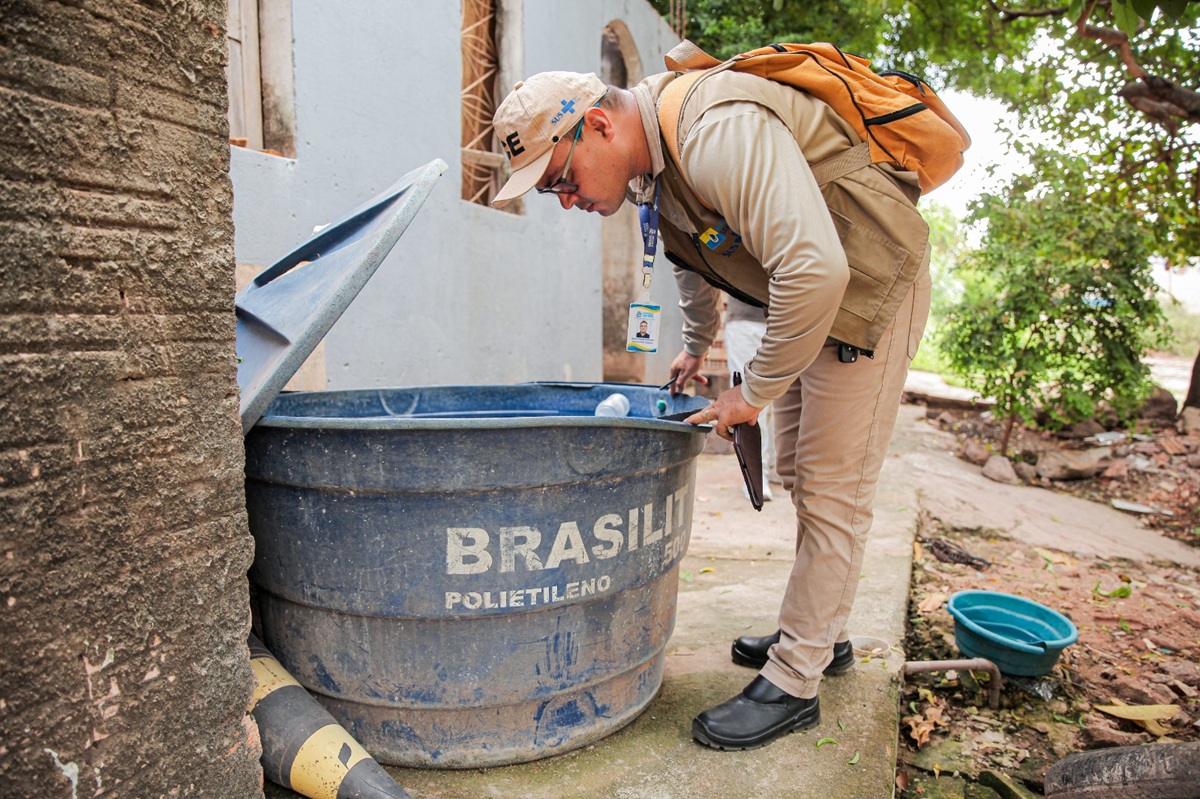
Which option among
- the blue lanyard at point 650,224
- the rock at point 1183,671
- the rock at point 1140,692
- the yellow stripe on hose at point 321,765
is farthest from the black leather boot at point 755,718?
the rock at point 1183,671

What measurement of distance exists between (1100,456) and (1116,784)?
675 centimetres

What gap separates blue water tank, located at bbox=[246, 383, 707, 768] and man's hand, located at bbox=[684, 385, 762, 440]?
0.29 feet

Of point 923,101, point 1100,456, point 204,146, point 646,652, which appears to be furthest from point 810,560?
point 1100,456

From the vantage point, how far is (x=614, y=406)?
2.72 m

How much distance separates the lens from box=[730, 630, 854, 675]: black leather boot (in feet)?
8.50

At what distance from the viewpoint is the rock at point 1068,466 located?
23.6 ft

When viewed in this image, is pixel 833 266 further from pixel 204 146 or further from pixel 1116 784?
pixel 1116 784

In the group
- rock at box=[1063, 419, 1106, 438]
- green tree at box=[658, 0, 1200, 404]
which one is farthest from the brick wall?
rock at box=[1063, 419, 1106, 438]

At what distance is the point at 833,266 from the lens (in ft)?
5.60

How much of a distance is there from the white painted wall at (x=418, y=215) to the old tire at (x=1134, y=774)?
322 cm

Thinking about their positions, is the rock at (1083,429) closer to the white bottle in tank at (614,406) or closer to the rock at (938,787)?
the rock at (938,787)

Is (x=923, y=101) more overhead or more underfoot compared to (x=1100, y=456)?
more overhead

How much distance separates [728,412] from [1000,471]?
18.9ft

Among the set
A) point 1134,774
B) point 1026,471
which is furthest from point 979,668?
point 1026,471
